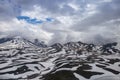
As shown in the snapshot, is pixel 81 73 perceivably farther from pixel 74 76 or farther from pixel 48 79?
pixel 48 79

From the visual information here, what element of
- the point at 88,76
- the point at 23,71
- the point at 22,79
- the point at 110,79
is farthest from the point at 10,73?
the point at 110,79

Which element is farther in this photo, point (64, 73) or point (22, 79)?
point (22, 79)

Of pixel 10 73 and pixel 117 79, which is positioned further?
pixel 10 73

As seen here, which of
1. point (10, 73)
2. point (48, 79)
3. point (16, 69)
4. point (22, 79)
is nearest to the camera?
point (48, 79)

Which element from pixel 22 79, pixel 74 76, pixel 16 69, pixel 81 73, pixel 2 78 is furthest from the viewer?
pixel 16 69

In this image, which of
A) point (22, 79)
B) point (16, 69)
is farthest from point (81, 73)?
point (16, 69)

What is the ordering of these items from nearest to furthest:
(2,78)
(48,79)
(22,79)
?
(48,79)
(22,79)
(2,78)

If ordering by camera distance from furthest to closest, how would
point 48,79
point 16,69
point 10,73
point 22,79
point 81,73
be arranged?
point 16,69, point 10,73, point 22,79, point 81,73, point 48,79

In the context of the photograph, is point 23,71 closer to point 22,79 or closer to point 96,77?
point 22,79

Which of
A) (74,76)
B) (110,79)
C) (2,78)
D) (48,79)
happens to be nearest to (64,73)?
(74,76)
